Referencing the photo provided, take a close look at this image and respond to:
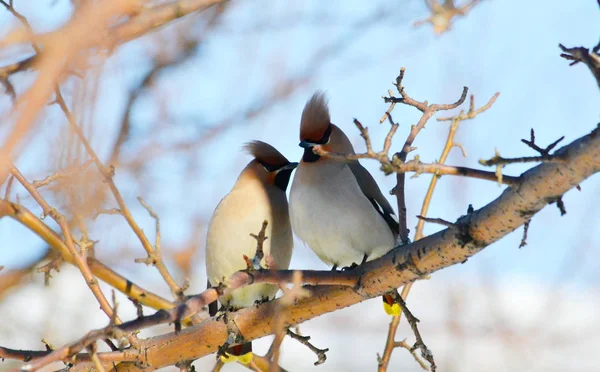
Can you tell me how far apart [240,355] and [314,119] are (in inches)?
48.1

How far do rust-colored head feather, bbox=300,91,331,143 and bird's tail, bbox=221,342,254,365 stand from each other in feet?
3.54

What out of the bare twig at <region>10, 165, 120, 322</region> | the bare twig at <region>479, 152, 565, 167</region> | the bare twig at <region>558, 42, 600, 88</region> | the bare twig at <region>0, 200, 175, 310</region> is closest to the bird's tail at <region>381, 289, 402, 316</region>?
the bare twig at <region>0, 200, 175, 310</region>

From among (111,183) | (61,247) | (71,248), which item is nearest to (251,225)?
(111,183)

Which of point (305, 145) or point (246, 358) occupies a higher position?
point (305, 145)

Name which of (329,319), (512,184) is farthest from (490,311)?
(512,184)

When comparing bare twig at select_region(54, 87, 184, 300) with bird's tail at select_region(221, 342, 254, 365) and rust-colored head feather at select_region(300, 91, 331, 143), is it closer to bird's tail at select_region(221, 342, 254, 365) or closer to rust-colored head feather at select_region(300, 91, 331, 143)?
bird's tail at select_region(221, 342, 254, 365)

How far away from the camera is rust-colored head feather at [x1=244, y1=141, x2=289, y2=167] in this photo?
4609 millimetres

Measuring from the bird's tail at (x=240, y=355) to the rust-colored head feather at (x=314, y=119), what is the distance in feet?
3.54

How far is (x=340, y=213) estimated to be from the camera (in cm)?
401

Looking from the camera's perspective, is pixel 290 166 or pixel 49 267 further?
pixel 290 166

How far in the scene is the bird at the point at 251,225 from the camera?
14.0ft

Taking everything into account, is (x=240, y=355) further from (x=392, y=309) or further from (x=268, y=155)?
(x=268, y=155)

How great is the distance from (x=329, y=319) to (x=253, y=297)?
9.06 feet

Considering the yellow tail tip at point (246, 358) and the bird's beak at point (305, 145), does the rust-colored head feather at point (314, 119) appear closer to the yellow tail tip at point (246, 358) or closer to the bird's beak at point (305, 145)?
the bird's beak at point (305, 145)
